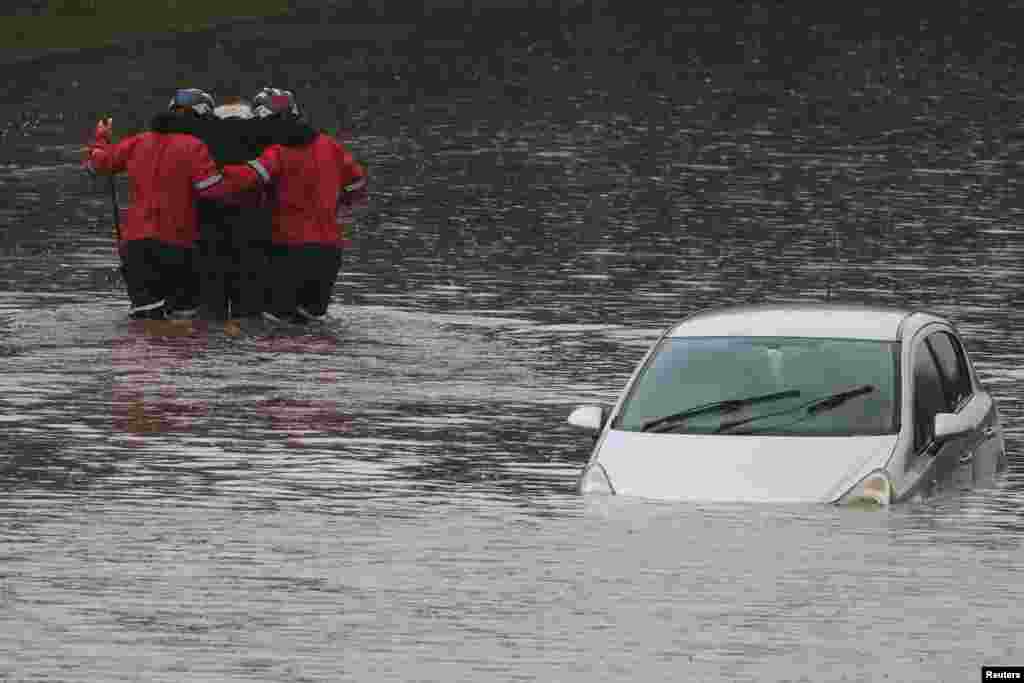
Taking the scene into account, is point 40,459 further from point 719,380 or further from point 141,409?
point 719,380

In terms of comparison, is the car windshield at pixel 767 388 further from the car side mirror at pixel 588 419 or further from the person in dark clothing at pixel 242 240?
the person in dark clothing at pixel 242 240

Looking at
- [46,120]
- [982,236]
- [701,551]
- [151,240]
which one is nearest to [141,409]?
[151,240]

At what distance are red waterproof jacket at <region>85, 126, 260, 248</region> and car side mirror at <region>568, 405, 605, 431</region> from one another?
8.26 m

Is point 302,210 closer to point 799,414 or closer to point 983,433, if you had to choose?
point 983,433

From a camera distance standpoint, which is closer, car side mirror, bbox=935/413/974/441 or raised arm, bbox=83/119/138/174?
car side mirror, bbox=935/413/974/441

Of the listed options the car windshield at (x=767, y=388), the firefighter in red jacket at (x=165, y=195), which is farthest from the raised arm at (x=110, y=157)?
the car windshield at (x=767, y=388)

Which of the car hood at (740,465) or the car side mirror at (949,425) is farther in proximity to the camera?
the car side mirror at (949,425)

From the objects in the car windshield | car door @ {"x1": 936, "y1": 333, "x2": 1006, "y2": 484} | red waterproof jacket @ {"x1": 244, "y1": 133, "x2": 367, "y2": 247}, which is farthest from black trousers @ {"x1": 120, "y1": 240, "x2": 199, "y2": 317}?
car door @ {"x1": 936, "y1": 333, "x2": 1006, "y2": 484}

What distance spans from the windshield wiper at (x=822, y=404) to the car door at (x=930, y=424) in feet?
0.80

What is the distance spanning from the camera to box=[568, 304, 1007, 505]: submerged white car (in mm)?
15250

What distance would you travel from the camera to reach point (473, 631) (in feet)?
40.7

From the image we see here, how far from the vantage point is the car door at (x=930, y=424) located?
15.7m

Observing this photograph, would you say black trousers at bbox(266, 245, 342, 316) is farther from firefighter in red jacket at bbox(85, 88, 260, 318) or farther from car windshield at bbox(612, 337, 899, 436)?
car windshield at bbox(612, 337, 899, 436)

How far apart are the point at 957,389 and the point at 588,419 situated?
2.04 metres
